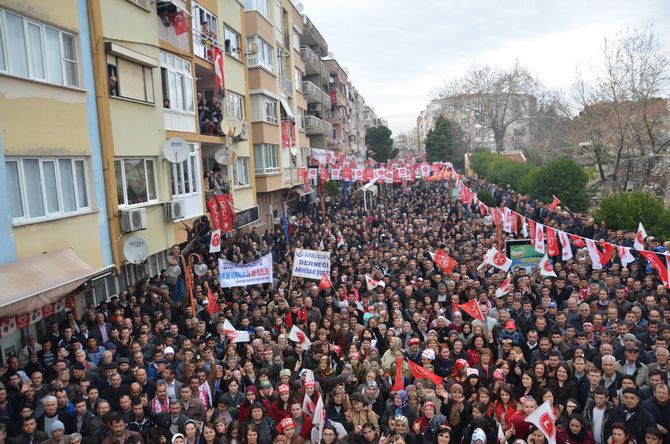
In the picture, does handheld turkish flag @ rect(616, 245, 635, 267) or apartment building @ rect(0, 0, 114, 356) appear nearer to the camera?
apartment building @ rect(0, 0, 114, 356)

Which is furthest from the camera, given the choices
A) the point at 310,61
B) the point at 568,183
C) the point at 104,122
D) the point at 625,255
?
the point at 310,61

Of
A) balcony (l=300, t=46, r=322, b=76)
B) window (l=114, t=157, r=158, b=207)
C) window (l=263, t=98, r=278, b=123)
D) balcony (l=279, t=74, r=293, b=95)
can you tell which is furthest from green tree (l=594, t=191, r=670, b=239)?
balcony (l=300, t=46, r=322, b=76)

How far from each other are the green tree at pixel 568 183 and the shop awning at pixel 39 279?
23.0 metres

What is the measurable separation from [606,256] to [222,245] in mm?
11598

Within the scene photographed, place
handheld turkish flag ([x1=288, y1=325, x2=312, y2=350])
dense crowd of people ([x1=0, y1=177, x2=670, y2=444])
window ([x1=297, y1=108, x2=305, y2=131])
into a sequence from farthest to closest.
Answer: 1. window ([x1=297, y1=108, x2=305, y2=131])
2. handheld turkish flag ([x1=288, y1=325, x2=312, y2=350])
3. dense crowd of people ([x1=0, y1=177, x2=670, y2=444])

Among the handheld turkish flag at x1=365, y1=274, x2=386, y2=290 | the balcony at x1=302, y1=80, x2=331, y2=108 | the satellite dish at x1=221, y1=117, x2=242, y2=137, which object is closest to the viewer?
the handheld turkish flag at x1=365, y1=274, x2=386, y2=290

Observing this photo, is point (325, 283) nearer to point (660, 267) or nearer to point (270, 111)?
point (660, 267)

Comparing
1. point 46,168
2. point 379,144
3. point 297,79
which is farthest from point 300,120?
point 379,144

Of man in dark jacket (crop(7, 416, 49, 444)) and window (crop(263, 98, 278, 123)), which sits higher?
window (crop(263, 98, 278, 123))

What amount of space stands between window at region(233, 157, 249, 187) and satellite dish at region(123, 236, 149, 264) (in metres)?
8.34

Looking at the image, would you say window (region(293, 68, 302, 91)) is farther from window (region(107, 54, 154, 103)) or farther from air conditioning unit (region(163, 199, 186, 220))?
air conditioning unit (region(163, 199, 186, 220))

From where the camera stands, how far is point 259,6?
2392 centimetres

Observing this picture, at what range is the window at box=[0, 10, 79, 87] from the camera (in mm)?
9012

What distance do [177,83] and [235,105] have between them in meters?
4.90
